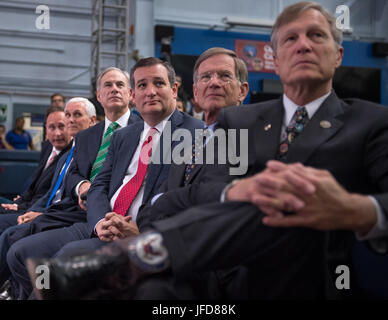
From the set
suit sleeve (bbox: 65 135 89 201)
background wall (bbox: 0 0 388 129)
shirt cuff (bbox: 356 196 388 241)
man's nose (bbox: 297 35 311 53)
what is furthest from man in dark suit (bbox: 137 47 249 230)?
background wall (bbox: 0 0 388 129)

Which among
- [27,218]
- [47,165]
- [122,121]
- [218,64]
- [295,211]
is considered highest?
[218,64]

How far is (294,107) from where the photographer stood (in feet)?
3.87

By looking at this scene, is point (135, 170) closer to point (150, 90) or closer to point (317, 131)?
point (150, 90)

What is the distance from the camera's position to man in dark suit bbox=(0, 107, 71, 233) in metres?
→ 2.79

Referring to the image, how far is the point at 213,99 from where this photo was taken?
172 centimetres

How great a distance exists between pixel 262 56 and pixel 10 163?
5485 mm

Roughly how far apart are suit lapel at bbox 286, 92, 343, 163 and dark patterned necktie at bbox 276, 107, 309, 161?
0.03 meters

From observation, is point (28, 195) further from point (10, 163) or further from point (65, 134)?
point (10, 163)

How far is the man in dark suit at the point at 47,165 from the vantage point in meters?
2.79

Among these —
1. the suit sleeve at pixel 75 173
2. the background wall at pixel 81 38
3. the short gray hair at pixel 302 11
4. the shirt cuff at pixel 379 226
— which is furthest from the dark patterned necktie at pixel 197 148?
the background wall at pixel 81 38

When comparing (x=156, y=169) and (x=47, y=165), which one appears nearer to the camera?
(x=156, y=169)

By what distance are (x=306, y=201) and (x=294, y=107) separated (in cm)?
37

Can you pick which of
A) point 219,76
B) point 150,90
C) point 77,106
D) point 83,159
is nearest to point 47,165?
point 77,106

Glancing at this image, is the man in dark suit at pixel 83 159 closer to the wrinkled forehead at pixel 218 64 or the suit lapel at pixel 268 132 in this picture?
the wrinkled forehead at pixel 218 64
